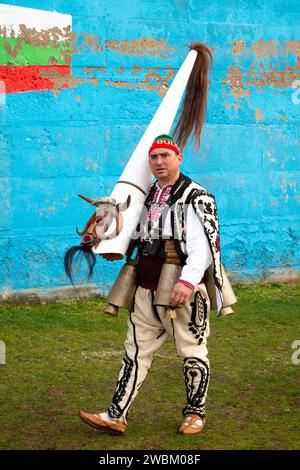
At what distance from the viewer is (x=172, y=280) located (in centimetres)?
512

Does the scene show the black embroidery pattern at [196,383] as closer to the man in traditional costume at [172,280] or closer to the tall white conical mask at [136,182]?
the man in traditional costume at [172,280]

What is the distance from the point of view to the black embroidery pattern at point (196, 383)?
5.28 metres

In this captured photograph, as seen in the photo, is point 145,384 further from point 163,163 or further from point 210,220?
point 163,163

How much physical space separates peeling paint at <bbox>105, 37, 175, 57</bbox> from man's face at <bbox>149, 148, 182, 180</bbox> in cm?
344

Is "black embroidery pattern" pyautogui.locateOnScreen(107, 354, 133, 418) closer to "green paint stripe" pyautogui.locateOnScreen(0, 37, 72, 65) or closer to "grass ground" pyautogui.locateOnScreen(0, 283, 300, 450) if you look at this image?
"grass ground" pyautogui.locateOnScreen(0, 283, 300, 450)

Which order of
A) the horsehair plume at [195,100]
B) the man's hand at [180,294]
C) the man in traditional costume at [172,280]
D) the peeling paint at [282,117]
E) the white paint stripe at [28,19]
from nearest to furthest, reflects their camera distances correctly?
the man's hand at [180,294]
the man in traditional costume at [172,280]
the horsehair plume at [195,100]
the white paint stripe at [28,19]
the peeling paint at [282,117]

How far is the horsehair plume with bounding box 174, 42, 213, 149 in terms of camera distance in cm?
558

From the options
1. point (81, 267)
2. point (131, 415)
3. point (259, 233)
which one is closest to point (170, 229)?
point (131, 415)

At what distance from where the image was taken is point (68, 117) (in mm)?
8250

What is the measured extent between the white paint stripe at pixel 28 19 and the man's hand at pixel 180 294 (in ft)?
12.3

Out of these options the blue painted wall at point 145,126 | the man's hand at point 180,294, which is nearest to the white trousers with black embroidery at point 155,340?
the man's hand at point 180,294

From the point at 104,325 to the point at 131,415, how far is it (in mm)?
2193

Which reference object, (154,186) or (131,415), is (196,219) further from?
(131,415)

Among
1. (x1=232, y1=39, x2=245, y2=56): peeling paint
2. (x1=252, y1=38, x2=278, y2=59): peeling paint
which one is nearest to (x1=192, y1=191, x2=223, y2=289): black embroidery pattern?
(x1=232, y1=39, x2=245, y2=56): peeling paint
